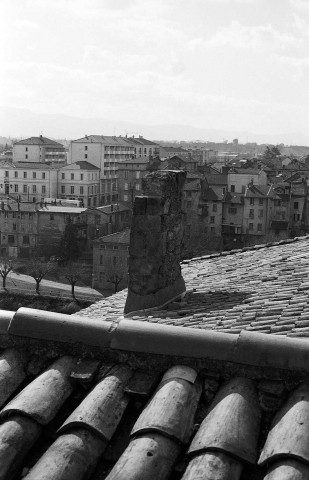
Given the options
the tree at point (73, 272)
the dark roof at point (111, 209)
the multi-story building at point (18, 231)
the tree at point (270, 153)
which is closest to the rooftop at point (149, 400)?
the tree at point (73, 272)

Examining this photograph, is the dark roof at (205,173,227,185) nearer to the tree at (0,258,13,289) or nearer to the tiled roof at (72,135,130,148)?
the tiled roof at (72,135,130,148)

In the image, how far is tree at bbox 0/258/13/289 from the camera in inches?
1663

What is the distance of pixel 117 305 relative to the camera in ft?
25.4

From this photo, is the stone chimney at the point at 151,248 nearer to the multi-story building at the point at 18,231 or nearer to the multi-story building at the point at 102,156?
the multi-story building at the point at 18,231

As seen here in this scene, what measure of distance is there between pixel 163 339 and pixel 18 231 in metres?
49.9

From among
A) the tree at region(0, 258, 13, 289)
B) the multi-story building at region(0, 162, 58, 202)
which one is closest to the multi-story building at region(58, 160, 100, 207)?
the multi-story building at region(0, 162, 58, 202)

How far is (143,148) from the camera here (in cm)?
8644

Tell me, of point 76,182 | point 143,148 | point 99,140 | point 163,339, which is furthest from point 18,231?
point 163,339

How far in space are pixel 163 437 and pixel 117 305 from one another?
16.0 feet

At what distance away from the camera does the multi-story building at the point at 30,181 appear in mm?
65250

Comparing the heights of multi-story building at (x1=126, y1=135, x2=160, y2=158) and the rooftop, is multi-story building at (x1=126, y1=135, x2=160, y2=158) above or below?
below

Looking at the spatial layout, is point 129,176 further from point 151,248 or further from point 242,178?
point 151,248

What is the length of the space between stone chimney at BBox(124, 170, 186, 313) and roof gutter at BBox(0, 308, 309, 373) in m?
2.60

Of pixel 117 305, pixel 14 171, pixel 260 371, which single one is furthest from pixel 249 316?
pixel 14 171
